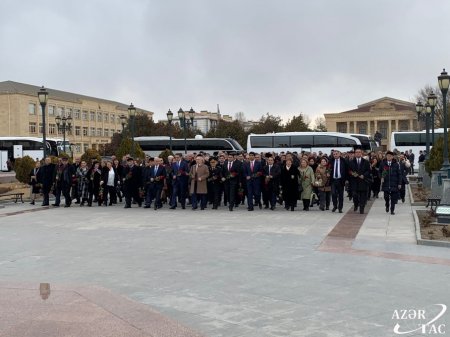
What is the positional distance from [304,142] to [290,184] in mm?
28781

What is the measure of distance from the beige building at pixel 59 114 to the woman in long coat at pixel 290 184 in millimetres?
76995

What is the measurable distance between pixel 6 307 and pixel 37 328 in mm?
1061

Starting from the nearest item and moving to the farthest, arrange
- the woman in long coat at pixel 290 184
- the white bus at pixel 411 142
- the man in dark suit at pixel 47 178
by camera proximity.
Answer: the woman in long coat at pixel 290 184 → the man in dark suit at pixel 47 178 → the white bus at pixel 411 142

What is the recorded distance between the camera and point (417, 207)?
1741cm

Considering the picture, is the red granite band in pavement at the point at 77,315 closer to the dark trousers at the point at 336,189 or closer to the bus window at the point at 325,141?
the dark trousers at the point at 336,189

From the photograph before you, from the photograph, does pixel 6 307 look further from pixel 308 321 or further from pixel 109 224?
pixel 109 224

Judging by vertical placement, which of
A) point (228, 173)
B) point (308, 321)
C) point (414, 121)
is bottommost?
point (308, 321)

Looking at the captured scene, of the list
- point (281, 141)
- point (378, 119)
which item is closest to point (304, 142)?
point (281, 141)

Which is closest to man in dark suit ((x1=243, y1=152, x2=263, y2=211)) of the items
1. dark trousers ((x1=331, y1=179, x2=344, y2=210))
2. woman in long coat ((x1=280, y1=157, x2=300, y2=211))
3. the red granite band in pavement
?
woman in long coat ((x1=280, y1=157, x2=300, y2=211))

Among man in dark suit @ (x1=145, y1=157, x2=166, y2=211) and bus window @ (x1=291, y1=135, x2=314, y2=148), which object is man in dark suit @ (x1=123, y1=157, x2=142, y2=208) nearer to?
man in dark suit @ (x1=145, y1=157, x2=166, y2=211)

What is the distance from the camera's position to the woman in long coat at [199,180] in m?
17.9

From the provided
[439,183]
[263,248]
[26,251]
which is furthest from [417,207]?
[26,251]

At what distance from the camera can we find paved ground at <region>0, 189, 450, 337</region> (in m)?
6.05

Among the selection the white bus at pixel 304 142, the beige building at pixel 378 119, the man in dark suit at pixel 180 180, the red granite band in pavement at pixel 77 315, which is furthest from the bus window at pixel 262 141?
the beige building at pixel 378 119
